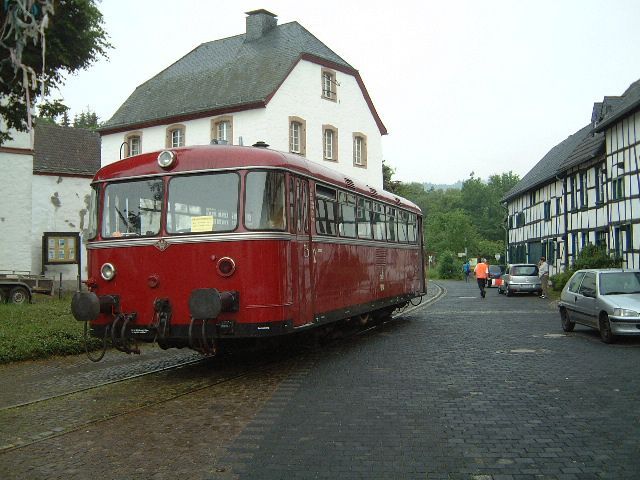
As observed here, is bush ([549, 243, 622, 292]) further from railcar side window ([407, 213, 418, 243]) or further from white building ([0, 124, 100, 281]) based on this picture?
white building ([0, 124, 100, 281])

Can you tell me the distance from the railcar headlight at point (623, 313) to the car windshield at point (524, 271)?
21.0 metres

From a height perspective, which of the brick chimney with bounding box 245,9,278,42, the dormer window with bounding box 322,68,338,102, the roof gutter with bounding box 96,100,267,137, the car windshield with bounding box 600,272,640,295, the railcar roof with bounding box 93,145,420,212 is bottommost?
the car windshield with bounding box 600,272,640,295

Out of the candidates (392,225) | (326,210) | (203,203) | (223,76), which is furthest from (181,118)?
(203,203)

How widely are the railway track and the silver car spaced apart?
6217 mm

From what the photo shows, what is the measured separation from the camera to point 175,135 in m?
35.2

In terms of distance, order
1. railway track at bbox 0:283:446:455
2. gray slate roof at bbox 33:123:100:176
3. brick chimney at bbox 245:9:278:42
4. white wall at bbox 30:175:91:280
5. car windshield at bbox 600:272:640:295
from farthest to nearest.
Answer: gray slate roof at bbox 33:123:100:176, brick chimney at bbox 245:9:278:42, white wall at bbox 30:175:91:280, car windshield at bbox 600:272:640:295, railway track at bbox 0:283:446:455

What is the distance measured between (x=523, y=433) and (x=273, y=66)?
2890 centimetres

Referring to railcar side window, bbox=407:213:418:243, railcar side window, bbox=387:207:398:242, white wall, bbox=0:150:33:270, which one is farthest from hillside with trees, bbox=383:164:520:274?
railcar side window, bbox=387:207:398:242

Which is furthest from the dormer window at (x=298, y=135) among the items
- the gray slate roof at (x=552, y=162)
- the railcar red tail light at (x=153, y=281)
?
the railcar red tail light at (x=153, y=281)

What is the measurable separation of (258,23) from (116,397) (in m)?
32.2

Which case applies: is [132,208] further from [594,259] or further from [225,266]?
[594,259]

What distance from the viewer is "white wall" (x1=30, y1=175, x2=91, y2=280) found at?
36.4 metres

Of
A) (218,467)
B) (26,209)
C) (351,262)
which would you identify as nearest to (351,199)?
(351,262)

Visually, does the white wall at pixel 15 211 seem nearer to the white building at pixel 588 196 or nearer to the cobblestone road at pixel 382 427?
the cobblestone road at pixel 382 427
